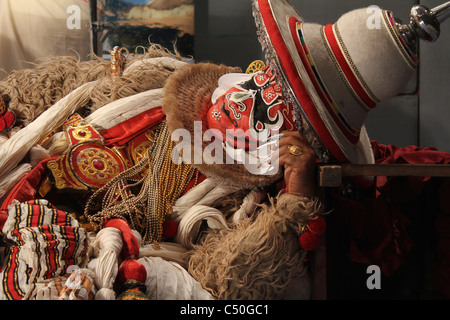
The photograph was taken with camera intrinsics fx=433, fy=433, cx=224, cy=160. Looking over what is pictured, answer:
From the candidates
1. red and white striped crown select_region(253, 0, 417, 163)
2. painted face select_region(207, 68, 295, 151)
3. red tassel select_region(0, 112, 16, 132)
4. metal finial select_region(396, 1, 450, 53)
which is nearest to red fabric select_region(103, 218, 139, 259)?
painted face select_region(207, 68, 295, 151)

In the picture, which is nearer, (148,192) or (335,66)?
(335,66)

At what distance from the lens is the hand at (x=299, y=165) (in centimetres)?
97

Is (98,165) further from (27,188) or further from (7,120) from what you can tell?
(7,120)

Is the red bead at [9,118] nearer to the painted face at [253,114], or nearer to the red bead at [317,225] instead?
the painted face at [253,114]

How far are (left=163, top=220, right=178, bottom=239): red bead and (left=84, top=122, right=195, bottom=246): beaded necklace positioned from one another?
0.01 m

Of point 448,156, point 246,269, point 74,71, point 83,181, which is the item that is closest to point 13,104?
point 74,71

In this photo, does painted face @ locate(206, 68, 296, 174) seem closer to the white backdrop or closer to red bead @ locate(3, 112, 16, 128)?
red bead @ locate(3, 112, 16, 128)

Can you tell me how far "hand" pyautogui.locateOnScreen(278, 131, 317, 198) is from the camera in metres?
0.97

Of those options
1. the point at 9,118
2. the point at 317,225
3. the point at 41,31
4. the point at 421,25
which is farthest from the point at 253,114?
the point at 41,31

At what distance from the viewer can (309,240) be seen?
3.17 ft

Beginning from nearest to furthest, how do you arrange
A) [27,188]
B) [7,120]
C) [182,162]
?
[27,188] → [182,162] → [7,120]

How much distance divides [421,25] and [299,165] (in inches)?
15.9

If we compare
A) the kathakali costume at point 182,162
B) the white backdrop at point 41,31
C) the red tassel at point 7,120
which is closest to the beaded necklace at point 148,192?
the kathakali costume at point 182,162
